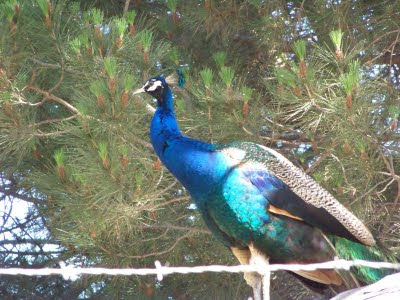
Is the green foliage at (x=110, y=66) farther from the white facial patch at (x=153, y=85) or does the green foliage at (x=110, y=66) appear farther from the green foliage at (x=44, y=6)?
the green foliage at (x=44, y=6)

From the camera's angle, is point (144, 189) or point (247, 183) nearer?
point (247, 183)

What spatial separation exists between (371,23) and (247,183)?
1.62 meters

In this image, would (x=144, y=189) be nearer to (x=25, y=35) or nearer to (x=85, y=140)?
(x=85, y=140)

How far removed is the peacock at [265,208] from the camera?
3.05m

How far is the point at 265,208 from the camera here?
3.07 meters

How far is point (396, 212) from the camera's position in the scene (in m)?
4.20

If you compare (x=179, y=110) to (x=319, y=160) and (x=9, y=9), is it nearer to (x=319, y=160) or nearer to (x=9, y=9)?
(x=319, y=160)

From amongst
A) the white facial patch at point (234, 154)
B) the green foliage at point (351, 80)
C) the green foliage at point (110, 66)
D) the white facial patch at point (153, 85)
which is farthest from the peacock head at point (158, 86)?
the green foliage at point (351, 80)

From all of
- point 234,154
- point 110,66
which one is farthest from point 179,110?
point 234,154

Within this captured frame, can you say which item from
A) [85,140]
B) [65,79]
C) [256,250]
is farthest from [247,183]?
[65,79]

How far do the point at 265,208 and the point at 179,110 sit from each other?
0.95 metres

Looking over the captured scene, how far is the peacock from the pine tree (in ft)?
1.22

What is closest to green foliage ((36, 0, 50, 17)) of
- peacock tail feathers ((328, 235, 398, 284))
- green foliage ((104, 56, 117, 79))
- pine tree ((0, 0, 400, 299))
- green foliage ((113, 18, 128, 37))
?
pine tree ((0, 0, 400, 299))

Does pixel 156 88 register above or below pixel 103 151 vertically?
above
